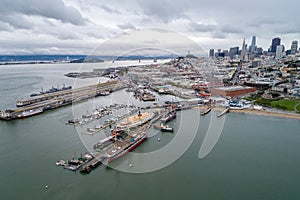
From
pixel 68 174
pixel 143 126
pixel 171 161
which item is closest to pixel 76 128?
pixel 143 126

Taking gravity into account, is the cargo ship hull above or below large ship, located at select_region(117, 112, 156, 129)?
below

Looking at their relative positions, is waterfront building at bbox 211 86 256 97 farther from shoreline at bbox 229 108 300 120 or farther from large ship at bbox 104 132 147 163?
large ship at bbox 104 132 147 163

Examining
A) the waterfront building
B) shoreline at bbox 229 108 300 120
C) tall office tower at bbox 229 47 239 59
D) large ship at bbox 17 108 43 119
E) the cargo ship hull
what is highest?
tall office tower at bbox 229 47 239 59

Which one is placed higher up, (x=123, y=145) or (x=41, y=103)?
(x=41, y=103)

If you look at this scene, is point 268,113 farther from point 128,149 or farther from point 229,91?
point 128,149

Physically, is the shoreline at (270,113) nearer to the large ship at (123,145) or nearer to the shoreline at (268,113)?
the shoreline at (268,113)

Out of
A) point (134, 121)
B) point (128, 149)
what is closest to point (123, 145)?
point (128, 149)

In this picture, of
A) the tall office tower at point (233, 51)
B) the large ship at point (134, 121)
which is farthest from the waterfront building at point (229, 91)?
the tall office tower at point (233, 51)

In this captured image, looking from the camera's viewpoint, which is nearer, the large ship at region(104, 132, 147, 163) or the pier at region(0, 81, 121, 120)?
the large ship at region(104, 132, 147, 163)

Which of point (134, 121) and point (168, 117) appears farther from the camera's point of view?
point (168, 117)

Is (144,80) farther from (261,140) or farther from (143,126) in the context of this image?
(261,140)

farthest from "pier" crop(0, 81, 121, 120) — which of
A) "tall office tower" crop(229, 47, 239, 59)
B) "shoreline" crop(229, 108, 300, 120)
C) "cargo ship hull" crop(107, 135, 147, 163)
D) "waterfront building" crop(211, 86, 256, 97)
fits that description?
"tall office tower" crop(229, 47, 239, 59)
